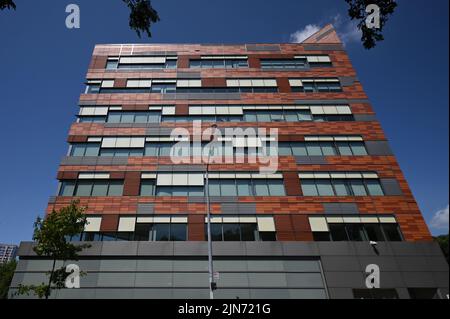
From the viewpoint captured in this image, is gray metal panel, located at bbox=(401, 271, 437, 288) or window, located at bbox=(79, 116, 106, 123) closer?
gray metal panel, located at bbox=(401, 271, 437, 288)

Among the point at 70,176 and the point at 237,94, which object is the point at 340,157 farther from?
the point at 70,176

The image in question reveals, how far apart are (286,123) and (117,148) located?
16682 millimetres

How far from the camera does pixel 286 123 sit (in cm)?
2623

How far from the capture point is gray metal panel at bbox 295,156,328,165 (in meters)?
23.7

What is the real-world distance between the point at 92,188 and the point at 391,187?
2578cm

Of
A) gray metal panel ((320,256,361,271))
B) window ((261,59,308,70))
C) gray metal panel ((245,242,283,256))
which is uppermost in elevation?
window ((261,59,308,70))

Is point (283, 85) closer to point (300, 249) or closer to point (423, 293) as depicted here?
point (300, 249)

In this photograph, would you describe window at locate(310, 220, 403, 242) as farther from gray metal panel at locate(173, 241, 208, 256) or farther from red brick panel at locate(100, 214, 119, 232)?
red brick panel at locate(100, 214, 119, 232)

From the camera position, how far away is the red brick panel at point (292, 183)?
871 inches

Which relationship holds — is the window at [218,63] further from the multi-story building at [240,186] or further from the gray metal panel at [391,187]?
the gray metal panel at [391,187]

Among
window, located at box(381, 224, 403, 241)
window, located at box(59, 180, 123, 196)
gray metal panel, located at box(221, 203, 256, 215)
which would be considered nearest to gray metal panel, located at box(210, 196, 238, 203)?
gray metal panel, located at box(221, 203, 256, 215)

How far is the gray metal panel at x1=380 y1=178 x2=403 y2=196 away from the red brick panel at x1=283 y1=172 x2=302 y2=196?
7.44 metres

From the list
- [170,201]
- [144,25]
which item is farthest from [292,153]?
[144,25]

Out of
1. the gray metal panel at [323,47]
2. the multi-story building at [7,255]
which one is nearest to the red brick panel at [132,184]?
the multi-story building at [7,255]
